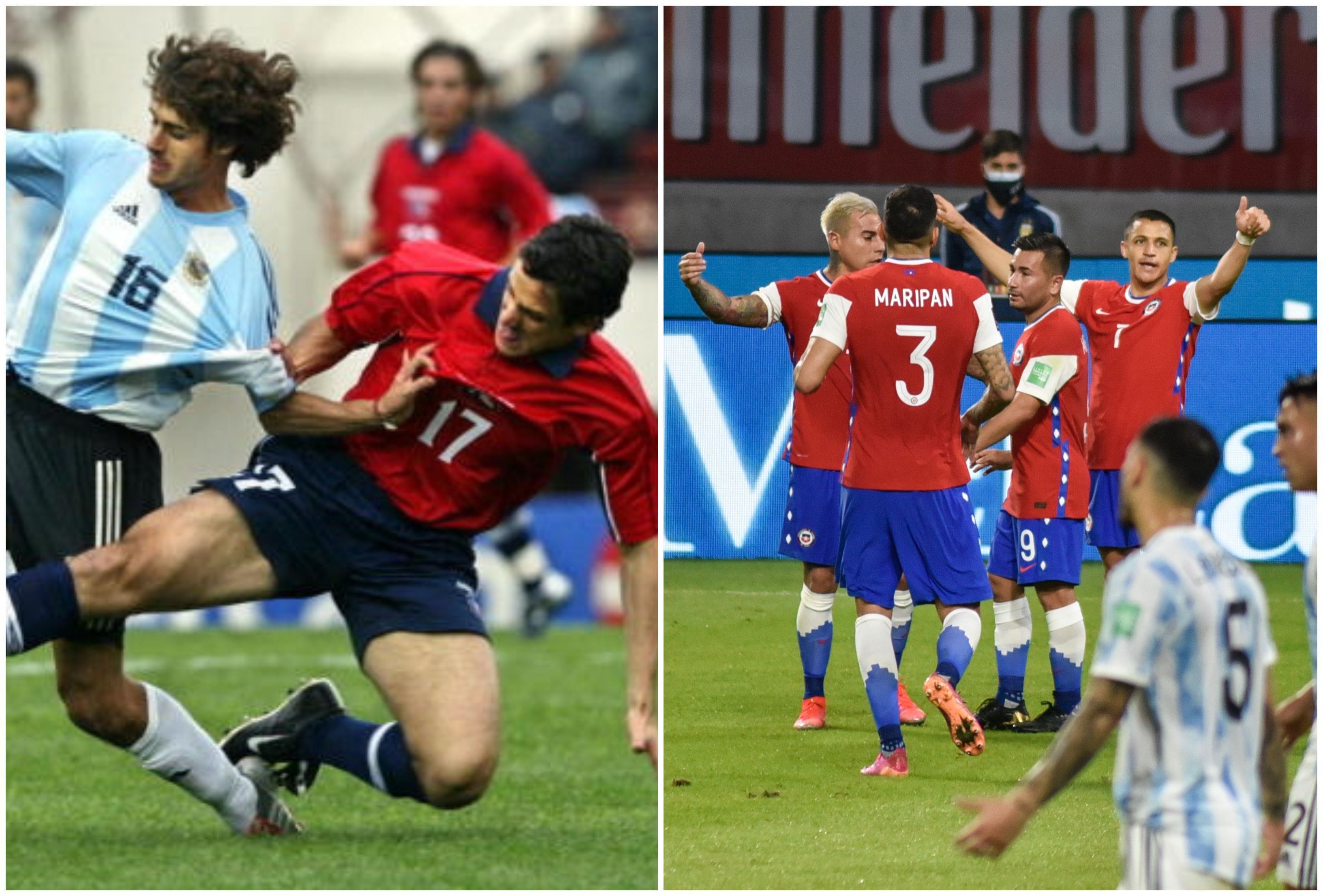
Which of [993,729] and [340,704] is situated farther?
[340,704]

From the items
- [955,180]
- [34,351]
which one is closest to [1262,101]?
[955,180]

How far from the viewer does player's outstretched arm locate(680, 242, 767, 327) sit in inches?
186

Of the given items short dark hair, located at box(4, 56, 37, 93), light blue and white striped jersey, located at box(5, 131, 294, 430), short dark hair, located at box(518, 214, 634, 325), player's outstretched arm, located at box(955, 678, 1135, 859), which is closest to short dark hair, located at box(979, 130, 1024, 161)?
short dark hair, located at box(518, 214, 634, 325)

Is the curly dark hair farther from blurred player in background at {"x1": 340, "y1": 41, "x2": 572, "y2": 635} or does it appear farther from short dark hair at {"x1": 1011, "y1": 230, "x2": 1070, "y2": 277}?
blurred player in background at {"x1": 340, "y1": 41, "x2": 572, "y2": 635}

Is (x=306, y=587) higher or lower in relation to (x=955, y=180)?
lower

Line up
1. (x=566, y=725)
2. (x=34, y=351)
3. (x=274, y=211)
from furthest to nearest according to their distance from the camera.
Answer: (x=274, y=211)
(x=566, y=725)
(x=34, y=351)

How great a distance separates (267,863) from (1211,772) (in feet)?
7.75

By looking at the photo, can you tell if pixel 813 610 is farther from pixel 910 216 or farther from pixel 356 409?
pixel 356 409

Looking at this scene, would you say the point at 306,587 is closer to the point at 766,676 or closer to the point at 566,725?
the point at 766,676

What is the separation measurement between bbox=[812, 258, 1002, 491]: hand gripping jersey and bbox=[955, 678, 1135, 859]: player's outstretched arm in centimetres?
143

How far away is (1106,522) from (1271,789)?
1.28m

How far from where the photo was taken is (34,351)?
4.63m

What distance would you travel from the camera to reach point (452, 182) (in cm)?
895

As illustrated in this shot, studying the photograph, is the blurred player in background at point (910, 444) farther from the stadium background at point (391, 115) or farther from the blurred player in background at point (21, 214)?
the stadium background at point (391, 115)
